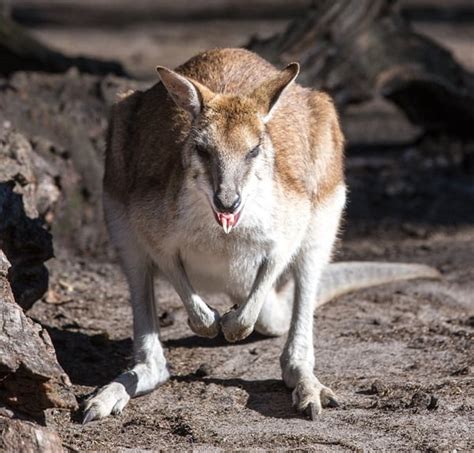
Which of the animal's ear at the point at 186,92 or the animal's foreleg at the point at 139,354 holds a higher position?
the animal's ear at the point at 186,92

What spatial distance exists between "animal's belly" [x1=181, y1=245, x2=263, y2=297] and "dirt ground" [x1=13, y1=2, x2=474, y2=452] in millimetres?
446

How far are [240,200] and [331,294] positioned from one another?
2247mm

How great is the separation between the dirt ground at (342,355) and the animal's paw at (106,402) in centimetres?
5

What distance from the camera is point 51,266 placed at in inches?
298

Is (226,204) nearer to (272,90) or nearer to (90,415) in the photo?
(272,90)

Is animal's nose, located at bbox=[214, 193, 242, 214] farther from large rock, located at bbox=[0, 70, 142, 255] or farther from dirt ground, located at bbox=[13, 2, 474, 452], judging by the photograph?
large rock, located at bbox=[0, 70, 142, 255]

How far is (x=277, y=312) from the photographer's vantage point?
→ 6.33m

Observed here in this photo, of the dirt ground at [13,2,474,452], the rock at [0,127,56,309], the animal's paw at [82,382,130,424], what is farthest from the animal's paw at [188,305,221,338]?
the rock at [0,127,56,309]

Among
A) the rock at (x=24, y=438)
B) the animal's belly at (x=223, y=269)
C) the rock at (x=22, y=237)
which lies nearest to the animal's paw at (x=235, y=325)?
the animal's belly at (x=223, y=269)

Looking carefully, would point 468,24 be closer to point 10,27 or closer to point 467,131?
point 467,131

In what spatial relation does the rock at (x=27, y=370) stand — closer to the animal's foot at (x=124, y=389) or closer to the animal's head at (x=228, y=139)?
the animal's foot at (x=124, y=389)

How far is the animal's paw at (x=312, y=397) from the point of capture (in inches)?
204

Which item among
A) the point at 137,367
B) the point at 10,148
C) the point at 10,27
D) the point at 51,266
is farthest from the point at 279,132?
the point at 10,27

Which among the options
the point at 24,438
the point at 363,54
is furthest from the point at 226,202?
the point at 363,54
